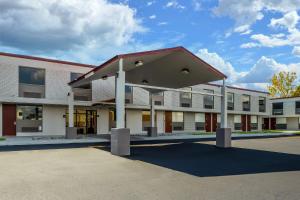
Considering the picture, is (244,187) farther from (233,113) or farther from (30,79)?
(233,113)

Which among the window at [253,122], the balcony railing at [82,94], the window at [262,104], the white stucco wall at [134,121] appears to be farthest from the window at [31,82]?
the window at [262,104]

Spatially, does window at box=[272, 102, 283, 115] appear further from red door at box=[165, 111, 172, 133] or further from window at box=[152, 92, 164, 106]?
window at box=[152, 92, 164, 106]

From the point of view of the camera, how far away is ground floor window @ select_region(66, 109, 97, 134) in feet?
94.1

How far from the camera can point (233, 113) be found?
141 feet

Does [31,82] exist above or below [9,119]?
above

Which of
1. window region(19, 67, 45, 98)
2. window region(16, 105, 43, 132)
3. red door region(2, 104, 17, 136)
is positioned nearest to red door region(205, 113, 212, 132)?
window region(16, 105, 43, 132)

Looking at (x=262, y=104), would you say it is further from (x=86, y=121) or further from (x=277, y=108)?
(x=86, y=121)

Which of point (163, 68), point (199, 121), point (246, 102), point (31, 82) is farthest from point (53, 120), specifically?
point (246, 102)

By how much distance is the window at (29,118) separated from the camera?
2525cm

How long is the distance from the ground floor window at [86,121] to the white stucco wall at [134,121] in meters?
3.88

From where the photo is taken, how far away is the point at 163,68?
18.6 metres

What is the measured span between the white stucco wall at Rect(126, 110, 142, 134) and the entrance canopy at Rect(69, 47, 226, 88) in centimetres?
946

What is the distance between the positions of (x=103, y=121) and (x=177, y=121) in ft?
35.3

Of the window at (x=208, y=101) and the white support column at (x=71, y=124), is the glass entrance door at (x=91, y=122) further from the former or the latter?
the window at (x=208, y=101)
